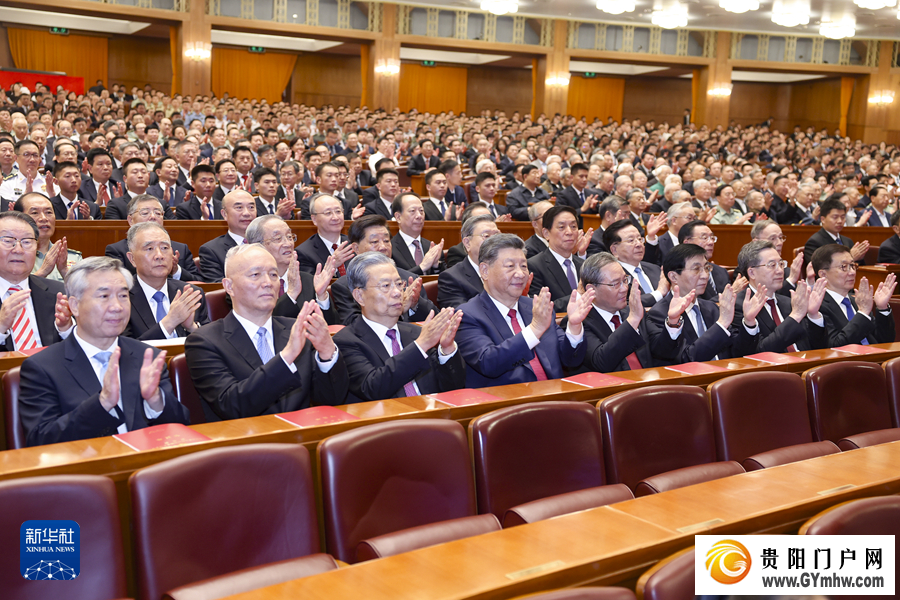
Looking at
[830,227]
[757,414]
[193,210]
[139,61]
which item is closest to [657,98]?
[139,61]

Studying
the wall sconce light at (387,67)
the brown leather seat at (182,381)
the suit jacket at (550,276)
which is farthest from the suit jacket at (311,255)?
the wall sconce light at (387,67)

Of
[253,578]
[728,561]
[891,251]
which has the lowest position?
[253,578]

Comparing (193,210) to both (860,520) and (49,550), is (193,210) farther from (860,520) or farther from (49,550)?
(860,520)

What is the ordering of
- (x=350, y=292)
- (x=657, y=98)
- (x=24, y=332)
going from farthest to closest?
(x=657, y=98) < (x=350, y=292) < (x=24, y=332)

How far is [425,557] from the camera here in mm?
1198

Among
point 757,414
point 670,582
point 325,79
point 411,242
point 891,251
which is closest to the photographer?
point 670,582

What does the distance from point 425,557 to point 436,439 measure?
44cm

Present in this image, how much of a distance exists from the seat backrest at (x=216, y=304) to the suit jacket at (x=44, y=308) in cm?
57

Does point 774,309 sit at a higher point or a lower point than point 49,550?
higher

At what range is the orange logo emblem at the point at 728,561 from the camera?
1.10 metres

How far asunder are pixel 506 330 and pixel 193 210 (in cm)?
285

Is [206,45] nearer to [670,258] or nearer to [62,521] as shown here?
[670,258]

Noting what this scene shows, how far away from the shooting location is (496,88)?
17453 millimetres

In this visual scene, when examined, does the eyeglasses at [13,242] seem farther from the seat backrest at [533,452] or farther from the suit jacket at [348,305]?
the seat backrest at [533,452]
